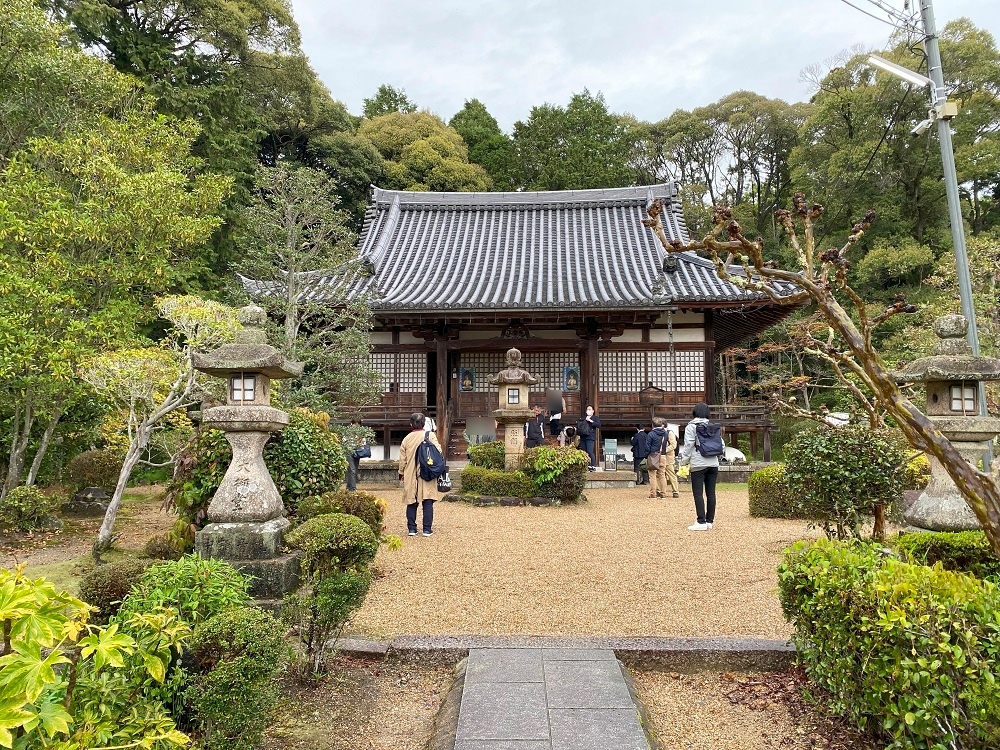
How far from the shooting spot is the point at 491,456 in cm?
1205

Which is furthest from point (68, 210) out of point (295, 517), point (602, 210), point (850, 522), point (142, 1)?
point (602, 210)

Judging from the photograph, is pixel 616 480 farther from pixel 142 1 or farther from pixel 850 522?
pixel 142 1

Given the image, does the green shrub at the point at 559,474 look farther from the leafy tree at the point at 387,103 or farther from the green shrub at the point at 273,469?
the leafy tree at the point at 387,103

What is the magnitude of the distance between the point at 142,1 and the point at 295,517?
1870 centimetres

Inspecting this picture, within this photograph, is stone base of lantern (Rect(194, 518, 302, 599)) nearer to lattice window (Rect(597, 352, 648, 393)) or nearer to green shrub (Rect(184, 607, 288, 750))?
green shrub (Rect(184, 607, 288, 750))

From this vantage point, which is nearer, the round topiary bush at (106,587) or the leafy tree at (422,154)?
the round topiary bush at (106,587)

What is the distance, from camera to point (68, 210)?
7887mm

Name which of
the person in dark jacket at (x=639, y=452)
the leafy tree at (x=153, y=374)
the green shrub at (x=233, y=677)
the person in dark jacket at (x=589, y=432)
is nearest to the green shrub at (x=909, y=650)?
the green shrub at (x=233, y=677)

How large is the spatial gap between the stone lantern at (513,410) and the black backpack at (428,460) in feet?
13.6

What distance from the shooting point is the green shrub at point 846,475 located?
17.6 feet

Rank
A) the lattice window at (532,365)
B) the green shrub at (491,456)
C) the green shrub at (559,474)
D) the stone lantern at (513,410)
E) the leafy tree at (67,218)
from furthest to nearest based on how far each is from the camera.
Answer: the lattice window at (532,365)
the green shrub at (491,456)
the stone lantern at (513,410)
the green shrub at (559,474)
the leafy tree at (67,218)

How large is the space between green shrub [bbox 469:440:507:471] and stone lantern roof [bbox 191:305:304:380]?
686 cm

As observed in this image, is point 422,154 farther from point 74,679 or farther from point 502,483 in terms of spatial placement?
point 74,679

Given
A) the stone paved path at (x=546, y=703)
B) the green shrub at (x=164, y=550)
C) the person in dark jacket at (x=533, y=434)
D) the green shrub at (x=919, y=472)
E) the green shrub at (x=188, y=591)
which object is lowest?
the stone paved path at (x=546, y=703)
